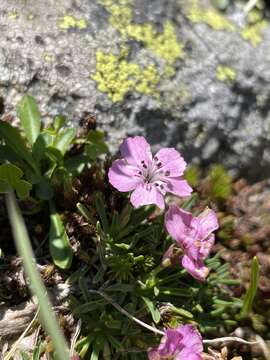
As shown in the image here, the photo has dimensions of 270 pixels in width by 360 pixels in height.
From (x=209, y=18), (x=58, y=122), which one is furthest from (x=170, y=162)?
(x=209, y=18)

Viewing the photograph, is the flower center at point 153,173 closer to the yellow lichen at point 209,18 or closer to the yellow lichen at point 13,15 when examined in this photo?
the yellow lichen at point 13,15

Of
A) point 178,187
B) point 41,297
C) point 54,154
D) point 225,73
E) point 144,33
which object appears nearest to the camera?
point 41,297

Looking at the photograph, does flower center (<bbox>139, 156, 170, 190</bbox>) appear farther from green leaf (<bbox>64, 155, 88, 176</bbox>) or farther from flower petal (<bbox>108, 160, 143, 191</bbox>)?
green leaf (<bbox>64, 155, 88, 176</bbox>)

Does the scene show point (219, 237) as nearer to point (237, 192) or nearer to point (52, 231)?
point (237, 192)

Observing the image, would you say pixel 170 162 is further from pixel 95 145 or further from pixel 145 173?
pixel 95 145

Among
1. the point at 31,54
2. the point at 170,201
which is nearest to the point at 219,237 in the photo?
the point at 170,201
